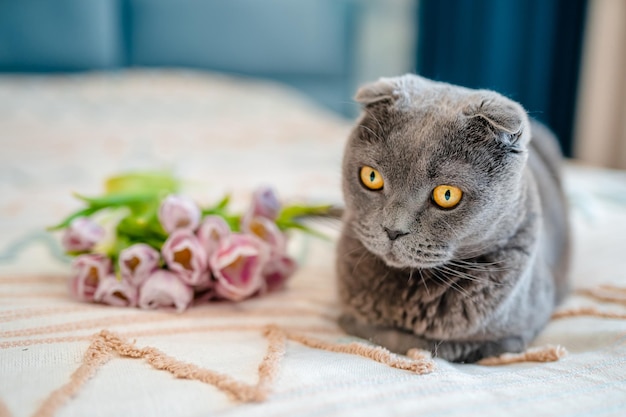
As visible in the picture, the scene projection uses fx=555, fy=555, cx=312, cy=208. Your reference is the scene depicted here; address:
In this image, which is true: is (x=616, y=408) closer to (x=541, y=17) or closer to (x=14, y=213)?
(x=14, y=213)

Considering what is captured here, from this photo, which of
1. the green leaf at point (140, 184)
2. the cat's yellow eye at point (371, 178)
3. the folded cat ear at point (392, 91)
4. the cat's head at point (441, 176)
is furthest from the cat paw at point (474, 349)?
the green leaf at point (140, 184)

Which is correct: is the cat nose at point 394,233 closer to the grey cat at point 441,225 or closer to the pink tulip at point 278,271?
the grey cat at point 441,225

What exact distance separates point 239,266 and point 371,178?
28 centimetres

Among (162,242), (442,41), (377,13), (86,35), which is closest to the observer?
(162,242)

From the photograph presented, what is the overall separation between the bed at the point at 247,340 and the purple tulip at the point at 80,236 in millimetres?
76

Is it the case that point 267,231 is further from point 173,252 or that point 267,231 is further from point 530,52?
point 530,52

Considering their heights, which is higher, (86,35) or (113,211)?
(86,35)

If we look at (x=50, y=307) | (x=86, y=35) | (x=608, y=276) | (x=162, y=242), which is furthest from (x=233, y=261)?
(x=86, y=35)

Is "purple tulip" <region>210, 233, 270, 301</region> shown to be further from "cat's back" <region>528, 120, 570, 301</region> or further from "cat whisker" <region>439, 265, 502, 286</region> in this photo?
"cat's back" <region>528, 120, 570, 301</region>

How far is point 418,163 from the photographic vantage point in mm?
715

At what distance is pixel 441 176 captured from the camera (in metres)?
0.71

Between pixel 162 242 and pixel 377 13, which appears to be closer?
pixel 162 242

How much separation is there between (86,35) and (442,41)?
6.10 feet

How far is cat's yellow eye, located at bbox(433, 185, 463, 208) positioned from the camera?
72 cm
